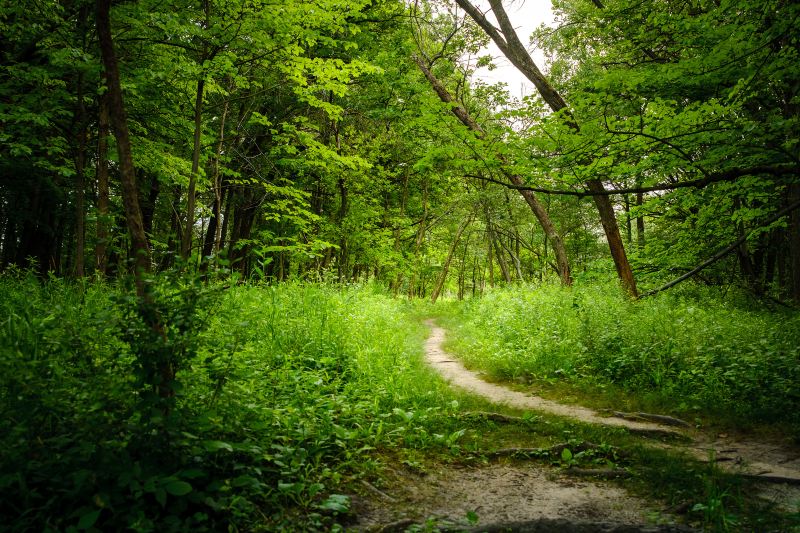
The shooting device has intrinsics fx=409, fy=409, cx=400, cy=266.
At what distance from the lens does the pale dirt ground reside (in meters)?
3.25

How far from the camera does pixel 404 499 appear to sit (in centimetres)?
358

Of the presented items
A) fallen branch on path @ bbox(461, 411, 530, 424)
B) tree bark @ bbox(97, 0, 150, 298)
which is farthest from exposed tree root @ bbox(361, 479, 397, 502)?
tree bark @ bbox(97, 0, 150, 298)

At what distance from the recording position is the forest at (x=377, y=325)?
2.99 metres

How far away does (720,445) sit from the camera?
474cm

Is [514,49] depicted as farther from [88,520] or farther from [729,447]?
[88,520]

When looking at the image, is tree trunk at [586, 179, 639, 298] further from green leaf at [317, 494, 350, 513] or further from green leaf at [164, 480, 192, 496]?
green leaf at [164, 480, 192, 496]

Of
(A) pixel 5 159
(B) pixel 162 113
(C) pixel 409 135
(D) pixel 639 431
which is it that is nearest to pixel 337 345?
(D) pixel 639 431

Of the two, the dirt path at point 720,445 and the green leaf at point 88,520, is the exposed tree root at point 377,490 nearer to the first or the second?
the green leaf at point 88,520

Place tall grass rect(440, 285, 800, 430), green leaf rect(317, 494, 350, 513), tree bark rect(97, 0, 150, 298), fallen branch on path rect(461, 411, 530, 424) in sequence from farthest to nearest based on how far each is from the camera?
tall grass rect(440, 285, 800, 430), fallen branch on path rect(461, 411, 530, 424), tree bark rect(97, 0, 150, 298), green leaf rect(317, 494, 350, 513)

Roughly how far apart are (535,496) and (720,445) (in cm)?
269

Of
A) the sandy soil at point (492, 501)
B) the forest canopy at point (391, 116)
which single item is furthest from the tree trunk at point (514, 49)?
the sandy soil at point (492, 501)

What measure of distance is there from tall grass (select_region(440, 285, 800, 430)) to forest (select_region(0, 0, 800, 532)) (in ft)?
0.16

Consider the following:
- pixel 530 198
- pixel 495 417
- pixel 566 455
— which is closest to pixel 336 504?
pixel 566 455

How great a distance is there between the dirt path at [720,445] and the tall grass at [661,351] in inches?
24.9
